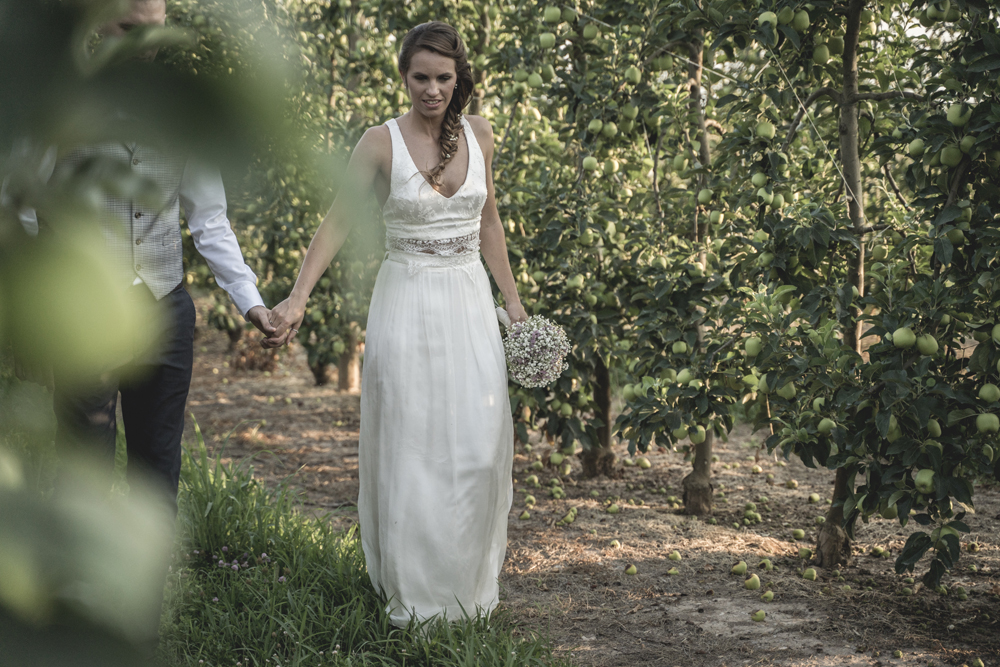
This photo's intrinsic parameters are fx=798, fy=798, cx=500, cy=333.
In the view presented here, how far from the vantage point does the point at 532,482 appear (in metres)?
4.16

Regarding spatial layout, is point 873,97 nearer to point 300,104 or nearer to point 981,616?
point 981,616

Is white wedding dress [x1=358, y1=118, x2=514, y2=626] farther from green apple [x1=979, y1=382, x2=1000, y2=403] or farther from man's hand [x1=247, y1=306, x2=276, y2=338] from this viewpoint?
green apple [x1=979, y1=382, x2=1000, y2=403]

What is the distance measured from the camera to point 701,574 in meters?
3.06

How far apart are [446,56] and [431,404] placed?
3.37ft

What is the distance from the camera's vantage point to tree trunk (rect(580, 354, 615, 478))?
4004 millimetres

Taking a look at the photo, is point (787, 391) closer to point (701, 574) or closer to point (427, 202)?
point (701, 574)

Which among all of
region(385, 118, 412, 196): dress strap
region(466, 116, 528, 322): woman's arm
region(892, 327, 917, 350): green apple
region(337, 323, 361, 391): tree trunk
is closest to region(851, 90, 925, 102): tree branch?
region(892, 327, 917, 350): green apple

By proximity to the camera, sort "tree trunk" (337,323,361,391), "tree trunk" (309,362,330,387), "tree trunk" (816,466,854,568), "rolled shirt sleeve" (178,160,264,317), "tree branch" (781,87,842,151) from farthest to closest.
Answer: "tree trunk" (337,323,361,391) → "tree trunk" (309,362,330,387) → "tree trunk" (816,466,854,568) → "tree branch" (781,87,842,151) → "rolled shirt sleeve" (178,160,264,317)

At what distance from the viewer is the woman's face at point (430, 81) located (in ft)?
7.48

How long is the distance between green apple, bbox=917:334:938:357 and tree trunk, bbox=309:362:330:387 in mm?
4147

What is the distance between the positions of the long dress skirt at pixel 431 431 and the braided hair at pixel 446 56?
33cm

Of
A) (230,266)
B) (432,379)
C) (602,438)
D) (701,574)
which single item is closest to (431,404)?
(432,379)

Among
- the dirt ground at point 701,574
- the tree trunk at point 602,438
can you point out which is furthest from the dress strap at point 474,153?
the tree trunk at point 602,438

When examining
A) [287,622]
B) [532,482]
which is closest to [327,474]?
[532,482]
